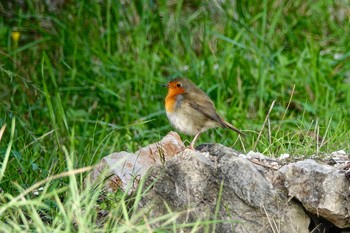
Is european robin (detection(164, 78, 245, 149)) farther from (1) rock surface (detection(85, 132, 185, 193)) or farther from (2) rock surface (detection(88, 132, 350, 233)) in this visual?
(2) rock surface (detection(88, 132, 350, 233))

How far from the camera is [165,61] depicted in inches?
328

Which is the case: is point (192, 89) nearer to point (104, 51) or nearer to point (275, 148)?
point (275, 148)

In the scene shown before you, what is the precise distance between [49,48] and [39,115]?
0.70m

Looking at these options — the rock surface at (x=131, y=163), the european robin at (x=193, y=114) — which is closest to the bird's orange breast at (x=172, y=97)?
the european robin at (x=193, y=114)

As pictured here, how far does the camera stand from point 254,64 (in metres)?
8.12

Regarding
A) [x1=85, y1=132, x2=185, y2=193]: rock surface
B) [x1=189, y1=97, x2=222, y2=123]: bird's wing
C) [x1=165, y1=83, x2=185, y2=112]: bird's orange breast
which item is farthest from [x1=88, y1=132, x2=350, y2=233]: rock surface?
[x1=165, y1=83, x2=185, y2=112]: bird's orange breast

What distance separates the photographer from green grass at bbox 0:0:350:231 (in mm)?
7645

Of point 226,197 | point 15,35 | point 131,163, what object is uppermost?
point 226,197

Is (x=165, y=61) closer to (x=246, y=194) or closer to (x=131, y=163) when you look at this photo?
(x=131, y=163)

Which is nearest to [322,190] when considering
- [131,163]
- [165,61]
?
[131,163]

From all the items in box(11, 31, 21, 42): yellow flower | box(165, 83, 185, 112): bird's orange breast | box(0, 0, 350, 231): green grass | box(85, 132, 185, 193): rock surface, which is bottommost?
box(0, 0, 350, 231): green grass

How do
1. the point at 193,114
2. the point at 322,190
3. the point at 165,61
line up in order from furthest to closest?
1. the point at 165,61
2. the point at 193,114
3. the point at 322,190

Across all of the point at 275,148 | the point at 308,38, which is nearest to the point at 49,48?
the point at 308,38

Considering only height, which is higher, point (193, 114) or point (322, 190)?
point (322, 190)
